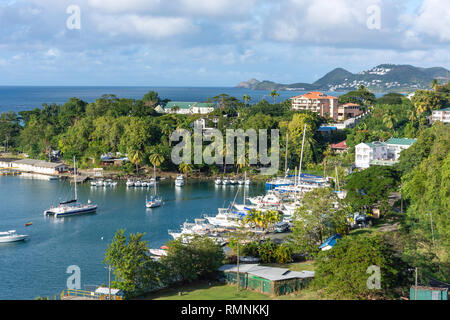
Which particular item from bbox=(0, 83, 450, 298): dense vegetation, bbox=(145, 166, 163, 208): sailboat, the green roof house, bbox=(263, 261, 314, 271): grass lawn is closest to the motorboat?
bbox=(0, 83, 450, 298): dense vegetation

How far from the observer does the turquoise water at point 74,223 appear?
94.6ft

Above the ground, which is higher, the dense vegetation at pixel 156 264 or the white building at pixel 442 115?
the white building at pixel 442 115

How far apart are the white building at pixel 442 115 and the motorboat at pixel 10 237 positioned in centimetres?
5544

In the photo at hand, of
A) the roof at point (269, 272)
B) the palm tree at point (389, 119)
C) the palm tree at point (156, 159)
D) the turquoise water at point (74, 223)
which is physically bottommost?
the turquoise water at point (74, 223)

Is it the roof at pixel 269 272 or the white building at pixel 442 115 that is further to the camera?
the white building at pixel 442 115

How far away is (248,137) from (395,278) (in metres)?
43.0

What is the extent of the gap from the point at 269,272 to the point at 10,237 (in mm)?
20919

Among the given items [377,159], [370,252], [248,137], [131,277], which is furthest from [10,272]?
[377,159]

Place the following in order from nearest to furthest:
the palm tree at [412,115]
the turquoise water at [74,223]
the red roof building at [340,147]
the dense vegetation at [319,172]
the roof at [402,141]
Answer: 1. the dense vegetation at [319,172]
2. the turquoise water at [74,223]
3. the roof at [402,141]
4. the red roof building at [340,147]
5. the palm tree at [412,115]

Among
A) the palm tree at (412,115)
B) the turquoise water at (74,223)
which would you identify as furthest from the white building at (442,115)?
the turquoise water at (74,223)

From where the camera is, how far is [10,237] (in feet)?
117

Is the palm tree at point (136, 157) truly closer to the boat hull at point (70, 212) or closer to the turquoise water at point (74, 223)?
the turquoise water at point (74, 223)

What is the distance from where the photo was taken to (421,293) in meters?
20.3

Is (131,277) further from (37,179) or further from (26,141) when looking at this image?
(26,141)
